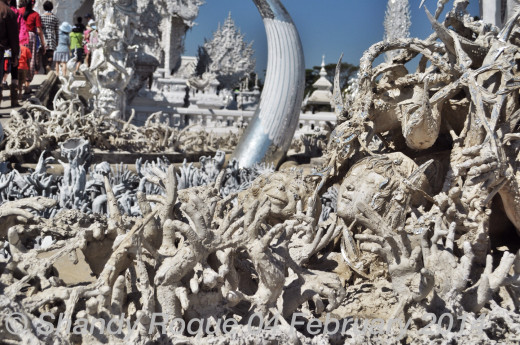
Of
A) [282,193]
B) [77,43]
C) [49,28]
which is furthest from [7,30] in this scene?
[77,43]

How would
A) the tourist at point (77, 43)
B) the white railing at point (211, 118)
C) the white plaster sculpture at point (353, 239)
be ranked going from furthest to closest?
the white railing at point (211, 118) → the tourist at point (77, 43) → the white plaster sculpture at point (353, 239)

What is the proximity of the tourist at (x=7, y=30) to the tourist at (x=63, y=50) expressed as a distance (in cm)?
419

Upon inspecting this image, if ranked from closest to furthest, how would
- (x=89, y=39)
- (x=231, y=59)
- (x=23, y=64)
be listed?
(x=23, y=64), (x=89, y=39), (x=231, y=59)

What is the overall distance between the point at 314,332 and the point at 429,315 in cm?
54

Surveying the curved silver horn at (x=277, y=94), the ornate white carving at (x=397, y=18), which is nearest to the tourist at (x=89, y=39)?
the curved silver horn at (x=277, y=94)

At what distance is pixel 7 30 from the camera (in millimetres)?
7422

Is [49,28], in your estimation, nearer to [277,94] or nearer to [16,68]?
[16,68]

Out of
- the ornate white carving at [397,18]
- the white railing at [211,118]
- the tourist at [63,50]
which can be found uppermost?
the ornate white carving at [397,18]

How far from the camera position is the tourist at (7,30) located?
23.8 feet

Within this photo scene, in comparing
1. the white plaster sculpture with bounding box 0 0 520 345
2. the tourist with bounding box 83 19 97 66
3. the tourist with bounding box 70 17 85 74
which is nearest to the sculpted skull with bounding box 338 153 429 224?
the white plaster sculpture with bounding box 0 0 520 345

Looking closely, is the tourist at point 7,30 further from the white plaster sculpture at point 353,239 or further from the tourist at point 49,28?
the white plaster sculpture at point 353,239

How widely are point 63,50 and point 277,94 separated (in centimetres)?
548

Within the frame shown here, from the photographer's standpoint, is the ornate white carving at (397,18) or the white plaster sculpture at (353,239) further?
Result: the ornate white carving at (397,18)

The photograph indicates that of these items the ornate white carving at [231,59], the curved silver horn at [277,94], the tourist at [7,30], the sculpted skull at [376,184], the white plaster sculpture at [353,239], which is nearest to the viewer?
the white plaster sculpture at [353,239]
